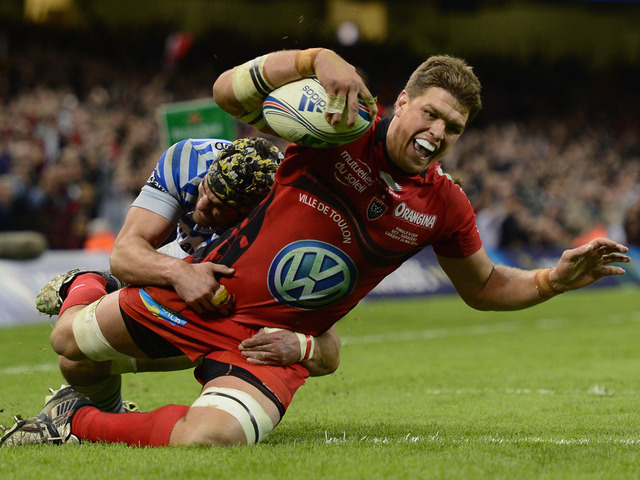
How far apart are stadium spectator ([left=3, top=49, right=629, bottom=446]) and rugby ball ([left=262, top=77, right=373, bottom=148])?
0.09 meters

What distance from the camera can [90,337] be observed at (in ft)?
15.3

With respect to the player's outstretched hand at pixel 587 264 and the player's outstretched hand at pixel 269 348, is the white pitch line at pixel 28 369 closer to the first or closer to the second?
the player's outstretched hand at pixel 269 348

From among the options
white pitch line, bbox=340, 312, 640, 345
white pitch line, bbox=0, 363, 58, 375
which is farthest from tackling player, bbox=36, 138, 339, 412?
white pitch line, bbox=340, 312, 640, 345

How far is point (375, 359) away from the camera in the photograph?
9148 millimetres

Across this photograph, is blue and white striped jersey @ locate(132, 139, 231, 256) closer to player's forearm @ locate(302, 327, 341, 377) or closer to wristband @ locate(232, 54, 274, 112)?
wristband @ locate(232, 54, 274, 112)

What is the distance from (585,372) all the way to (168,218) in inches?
183

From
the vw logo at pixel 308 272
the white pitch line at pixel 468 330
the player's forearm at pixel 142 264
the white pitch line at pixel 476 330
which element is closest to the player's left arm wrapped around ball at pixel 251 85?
the vw logo at pixel 308 272

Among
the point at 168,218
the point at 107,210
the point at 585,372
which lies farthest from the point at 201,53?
A: the point at 168,218

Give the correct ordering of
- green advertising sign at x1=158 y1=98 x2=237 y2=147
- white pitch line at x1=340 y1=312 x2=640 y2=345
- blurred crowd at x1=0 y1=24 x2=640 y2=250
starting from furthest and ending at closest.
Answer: blurred crowd at x1=0 y1=24 x2=640 y2=250 → white pitch line at x1=340 y1=312 x2=640 y2=345 → green advertising sign at x1=158 y1=98 x2=237 y2=147

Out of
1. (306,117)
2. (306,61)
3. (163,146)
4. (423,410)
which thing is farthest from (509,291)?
(163,146)

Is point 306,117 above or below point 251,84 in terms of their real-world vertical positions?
below

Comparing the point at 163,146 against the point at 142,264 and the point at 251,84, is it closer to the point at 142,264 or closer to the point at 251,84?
the point at 142,264

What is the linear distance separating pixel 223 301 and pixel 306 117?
3.45 feet

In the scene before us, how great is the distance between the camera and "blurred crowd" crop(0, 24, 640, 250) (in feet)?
47.5
